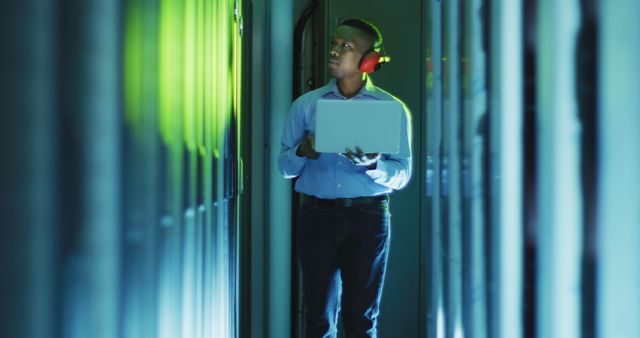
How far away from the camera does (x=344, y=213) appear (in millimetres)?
2082

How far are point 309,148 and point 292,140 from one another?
9.2 inches

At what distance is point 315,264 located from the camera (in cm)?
213

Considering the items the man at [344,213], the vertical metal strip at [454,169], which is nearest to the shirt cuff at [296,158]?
the man at [344,213]

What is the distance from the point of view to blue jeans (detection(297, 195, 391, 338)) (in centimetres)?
209

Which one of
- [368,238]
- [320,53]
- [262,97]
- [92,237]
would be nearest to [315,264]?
[368,238]

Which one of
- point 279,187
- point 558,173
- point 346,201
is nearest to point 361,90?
point 346,201

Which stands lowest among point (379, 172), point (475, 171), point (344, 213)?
point (344, 213)

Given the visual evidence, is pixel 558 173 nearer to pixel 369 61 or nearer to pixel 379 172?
pixel 379 172

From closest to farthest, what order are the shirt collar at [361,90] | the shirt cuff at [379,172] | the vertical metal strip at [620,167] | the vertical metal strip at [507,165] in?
the vertical metal strip at [620,167]
the vertical metal strip at [507,165]
the shirt cuff at [379,172]
the shirt collar at [361,90]

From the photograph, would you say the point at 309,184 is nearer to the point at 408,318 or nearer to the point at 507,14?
the point at 408,318

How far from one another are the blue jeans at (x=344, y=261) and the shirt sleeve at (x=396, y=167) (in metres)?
0.09

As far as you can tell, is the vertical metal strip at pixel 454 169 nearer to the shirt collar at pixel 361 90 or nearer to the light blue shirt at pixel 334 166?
the light blue shirt at pixel 334 166

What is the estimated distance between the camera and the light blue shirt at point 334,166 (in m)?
2.10

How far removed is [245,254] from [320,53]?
1000mm
